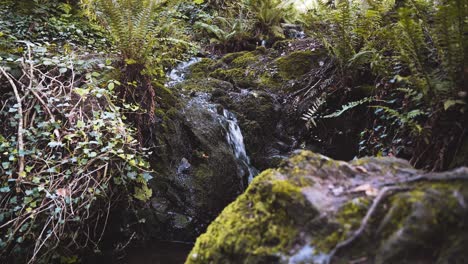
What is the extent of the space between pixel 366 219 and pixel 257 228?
0.53 metres

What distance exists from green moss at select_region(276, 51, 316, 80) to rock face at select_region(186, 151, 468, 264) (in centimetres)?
331

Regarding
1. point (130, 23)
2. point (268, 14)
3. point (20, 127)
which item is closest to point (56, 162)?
point (20, 127)

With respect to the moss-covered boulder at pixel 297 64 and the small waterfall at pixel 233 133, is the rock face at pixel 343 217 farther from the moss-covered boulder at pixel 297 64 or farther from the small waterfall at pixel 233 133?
the moss-covered boulder at pixel 297 64

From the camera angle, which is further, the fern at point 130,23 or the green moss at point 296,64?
the green moss at point 296,64

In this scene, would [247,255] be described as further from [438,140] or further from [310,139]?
[310,139]

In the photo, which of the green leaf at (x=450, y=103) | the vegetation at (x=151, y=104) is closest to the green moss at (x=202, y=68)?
the vegetation at (x=151, y=104)

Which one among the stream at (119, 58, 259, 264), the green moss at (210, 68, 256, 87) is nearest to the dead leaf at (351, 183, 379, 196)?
the stream at (119, 58, 259, 264)

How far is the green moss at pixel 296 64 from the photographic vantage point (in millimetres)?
5055

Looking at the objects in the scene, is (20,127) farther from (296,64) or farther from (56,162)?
(296,64)

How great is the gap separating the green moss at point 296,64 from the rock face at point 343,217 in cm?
331

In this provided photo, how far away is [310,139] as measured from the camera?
459 cm

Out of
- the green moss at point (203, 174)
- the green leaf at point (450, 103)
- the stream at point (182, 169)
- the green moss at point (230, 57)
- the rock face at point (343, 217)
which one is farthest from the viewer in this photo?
the green moss at point (230, 57)

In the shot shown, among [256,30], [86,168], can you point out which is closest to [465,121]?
[86,168]

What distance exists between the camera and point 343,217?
150 centimetres
